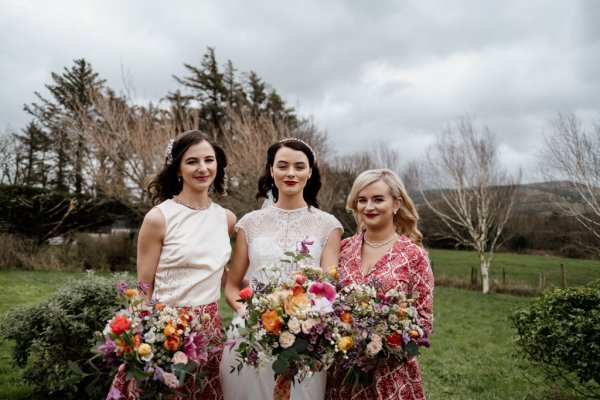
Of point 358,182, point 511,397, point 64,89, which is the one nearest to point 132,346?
point 358,182

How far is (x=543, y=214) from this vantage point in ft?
101

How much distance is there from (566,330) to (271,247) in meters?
3.53

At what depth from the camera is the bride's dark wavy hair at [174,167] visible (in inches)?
127

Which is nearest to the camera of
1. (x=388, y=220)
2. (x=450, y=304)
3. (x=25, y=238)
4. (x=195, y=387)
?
(x=195, y=387)

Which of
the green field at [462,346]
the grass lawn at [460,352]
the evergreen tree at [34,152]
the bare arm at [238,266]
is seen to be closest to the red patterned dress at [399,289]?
the bare arm at [238,266]

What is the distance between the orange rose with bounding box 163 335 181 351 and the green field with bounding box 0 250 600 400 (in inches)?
183

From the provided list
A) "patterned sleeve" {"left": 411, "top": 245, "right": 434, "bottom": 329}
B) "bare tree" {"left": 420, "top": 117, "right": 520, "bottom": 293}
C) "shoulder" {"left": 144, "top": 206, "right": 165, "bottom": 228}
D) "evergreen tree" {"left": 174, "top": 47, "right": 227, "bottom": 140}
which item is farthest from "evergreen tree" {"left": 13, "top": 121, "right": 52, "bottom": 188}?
"patterned sleeve" {"left": 411, "top": 245, "right": 434, "bottom": 329}

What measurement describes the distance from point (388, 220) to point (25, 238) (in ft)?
65.8

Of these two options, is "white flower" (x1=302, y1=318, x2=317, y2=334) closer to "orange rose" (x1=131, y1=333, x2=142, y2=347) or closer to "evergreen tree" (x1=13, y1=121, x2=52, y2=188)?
"orange rose" (x1=131, y1=333, x2=142, y2=347)

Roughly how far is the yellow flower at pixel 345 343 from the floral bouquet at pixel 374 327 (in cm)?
9

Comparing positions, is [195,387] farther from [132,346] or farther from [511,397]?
[511,397]

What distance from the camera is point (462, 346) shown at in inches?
413

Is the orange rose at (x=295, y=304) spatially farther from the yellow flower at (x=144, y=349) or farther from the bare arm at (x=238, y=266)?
the bare arm at (x=238, y=266)

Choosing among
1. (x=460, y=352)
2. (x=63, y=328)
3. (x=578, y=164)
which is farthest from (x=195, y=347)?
(x=578, y=164)
